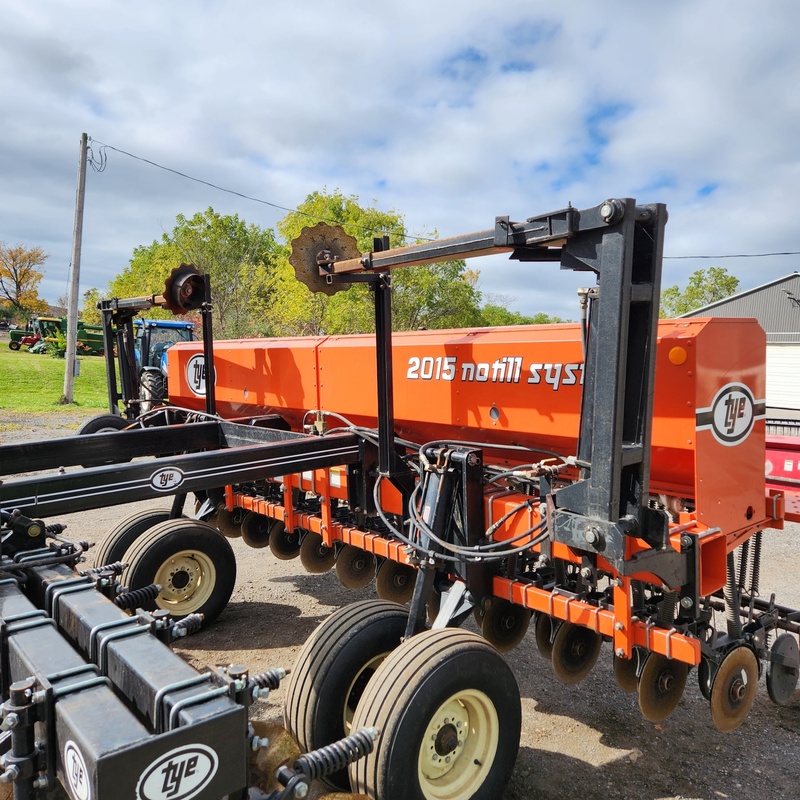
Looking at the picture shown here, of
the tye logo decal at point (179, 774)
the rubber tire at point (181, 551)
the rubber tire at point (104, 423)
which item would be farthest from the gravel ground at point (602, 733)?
the rubber tire at point (104, 423)

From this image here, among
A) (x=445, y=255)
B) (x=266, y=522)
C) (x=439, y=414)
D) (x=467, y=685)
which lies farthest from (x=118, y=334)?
(x=467, y=685)

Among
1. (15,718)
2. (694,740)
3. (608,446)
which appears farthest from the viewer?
(694,740)

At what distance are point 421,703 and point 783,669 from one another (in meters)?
2.07

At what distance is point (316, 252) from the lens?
3797 mm

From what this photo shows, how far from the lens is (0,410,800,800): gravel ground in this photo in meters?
3.15

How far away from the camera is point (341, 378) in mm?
4559

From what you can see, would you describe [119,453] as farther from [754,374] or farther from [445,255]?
[754,374]

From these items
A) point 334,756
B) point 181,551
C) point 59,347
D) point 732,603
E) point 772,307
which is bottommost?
point 181,551

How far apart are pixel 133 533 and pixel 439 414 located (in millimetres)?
2670

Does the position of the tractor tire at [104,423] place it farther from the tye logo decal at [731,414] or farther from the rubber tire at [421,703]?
the tye logo decal at [731,414]

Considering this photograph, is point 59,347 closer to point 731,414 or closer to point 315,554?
point 315,554

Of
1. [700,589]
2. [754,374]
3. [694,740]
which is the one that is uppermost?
[754,374]

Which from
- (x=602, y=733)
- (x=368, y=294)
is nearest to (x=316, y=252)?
(x=602, y=733)

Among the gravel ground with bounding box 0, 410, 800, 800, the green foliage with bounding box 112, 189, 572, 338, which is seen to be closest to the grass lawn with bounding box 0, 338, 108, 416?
the green foliage with bounding box 112, 189, 572, 338
